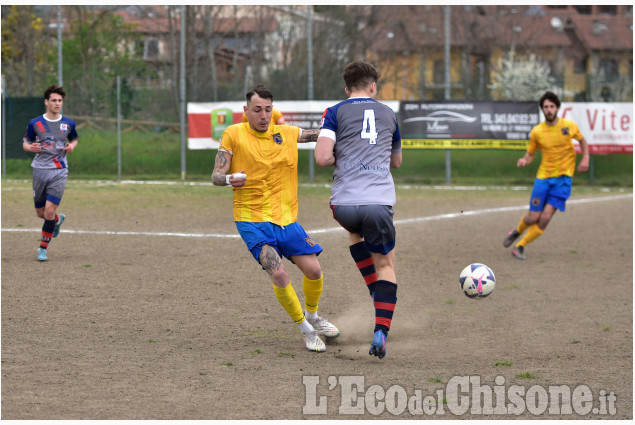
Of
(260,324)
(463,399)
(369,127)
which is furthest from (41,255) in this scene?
(463,399)

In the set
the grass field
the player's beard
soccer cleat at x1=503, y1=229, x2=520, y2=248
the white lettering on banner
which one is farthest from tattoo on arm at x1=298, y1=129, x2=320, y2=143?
the grass field

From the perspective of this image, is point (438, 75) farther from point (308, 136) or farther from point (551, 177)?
point (308, 136)

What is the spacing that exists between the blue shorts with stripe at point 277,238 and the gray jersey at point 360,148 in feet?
1.44

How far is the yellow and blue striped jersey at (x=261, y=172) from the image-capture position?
21.7ft

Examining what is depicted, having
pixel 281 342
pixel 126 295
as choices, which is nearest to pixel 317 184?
pixel 126 295

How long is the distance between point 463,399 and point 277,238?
1990 millimetres

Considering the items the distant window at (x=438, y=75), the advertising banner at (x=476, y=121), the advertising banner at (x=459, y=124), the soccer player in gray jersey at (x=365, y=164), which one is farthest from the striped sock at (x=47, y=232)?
the distant window at (x=438, y=75)

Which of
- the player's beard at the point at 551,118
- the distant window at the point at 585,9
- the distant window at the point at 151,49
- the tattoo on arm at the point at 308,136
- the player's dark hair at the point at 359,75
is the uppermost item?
the distant window at the point at 585,9

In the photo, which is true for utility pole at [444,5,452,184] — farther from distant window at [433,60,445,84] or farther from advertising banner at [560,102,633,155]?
advertising banner at [560,102,633,155]

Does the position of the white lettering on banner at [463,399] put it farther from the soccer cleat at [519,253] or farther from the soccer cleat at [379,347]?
the soccer cleat at [519,253]

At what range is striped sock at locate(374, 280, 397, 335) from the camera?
6395 millimetres

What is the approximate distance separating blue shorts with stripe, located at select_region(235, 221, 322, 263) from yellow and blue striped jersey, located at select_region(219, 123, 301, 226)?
0.04m

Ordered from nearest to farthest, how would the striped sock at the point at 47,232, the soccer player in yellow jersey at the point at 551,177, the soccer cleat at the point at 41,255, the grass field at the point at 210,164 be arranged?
the soccer cleat at the point at 41,255
the striped sock at the point at 47,232
the soccer player in yellow jersey at the point at 551,177
the grass field at the point at 210,164

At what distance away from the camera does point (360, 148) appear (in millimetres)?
6383
